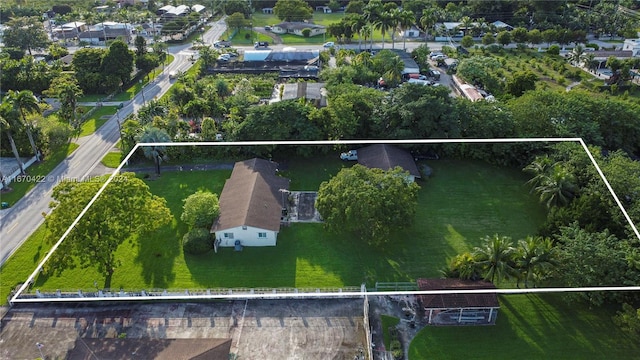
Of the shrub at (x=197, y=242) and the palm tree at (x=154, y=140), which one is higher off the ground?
the palm tree at (x=154, y=140)

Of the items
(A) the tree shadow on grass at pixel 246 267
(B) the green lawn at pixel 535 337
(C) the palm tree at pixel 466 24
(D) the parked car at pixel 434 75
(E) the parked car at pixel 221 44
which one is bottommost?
(B) the green lawn at pixel 535 337

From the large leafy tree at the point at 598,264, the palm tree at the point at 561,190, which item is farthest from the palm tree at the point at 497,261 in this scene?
the palm tree at the point at 561,190

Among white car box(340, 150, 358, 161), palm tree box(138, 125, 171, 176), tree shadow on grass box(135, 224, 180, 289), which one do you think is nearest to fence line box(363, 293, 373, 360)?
tree shadow on grass box(135, 224, 180, 289)

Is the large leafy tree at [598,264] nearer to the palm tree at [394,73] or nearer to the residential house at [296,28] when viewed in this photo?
the palm tree at [394,73]

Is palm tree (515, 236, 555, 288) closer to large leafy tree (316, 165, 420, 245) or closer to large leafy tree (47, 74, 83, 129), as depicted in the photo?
large leafy tree (316, 165, 420, 245)

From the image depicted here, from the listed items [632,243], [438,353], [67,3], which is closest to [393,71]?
[632,243]

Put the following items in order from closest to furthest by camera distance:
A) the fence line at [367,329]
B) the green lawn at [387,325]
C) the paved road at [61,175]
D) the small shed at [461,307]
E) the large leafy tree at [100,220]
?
the fence line at [367,329] < the green lawn at [387,325] < the small shed at [461,307] < the large leafy tree at [100,220] < the paved road at [61,175]

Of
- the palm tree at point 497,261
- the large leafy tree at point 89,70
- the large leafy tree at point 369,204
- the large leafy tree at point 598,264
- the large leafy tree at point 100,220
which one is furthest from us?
the large leafy tree at point 89,70

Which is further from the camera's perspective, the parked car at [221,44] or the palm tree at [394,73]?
the parked car at [221,44]
